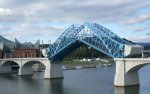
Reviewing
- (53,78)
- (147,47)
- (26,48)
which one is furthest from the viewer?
(26,48)

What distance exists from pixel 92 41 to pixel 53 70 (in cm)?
1597

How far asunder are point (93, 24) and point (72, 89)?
57.1 ft

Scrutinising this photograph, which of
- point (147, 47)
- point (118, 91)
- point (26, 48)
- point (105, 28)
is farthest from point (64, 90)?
point (26, 48)

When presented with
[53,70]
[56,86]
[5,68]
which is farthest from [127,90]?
[5,68]

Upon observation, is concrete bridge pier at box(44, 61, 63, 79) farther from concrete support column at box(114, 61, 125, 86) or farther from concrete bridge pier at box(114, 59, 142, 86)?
concrete support column at box(114, 61, 125, 86)

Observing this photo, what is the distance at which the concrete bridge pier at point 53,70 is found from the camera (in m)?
91.7

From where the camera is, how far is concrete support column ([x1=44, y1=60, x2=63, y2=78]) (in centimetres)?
9169

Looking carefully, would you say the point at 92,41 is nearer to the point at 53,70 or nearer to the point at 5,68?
the point at 53,70

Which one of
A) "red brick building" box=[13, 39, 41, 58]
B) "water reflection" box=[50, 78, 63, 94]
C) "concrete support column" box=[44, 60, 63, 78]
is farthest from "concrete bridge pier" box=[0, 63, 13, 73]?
"water reflection" box=[50, 78, 63, 94]

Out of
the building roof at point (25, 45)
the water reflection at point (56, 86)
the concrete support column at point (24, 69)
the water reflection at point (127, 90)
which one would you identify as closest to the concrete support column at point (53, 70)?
the water reflection at point (56, 86)

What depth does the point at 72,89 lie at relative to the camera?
70375mm

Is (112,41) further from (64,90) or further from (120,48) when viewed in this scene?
(64,90)

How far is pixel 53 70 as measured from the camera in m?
92.4

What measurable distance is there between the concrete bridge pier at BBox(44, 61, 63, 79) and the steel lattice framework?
1.67 meters
